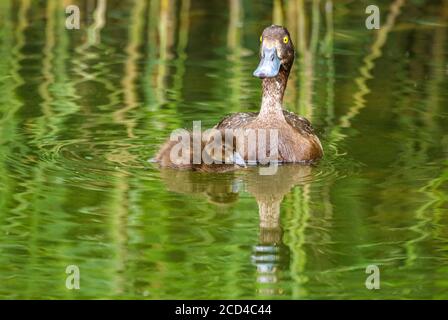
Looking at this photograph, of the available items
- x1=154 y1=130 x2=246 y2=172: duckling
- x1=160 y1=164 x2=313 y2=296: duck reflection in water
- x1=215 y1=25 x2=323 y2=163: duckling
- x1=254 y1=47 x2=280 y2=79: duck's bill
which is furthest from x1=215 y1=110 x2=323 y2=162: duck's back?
x1=154 y1=130 x2=246 y2=172: duckling

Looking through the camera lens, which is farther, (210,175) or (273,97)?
(273,97)

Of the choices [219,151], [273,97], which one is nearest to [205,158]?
[219,151]

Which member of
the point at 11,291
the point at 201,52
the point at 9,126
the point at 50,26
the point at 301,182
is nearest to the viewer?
the point at 11,291

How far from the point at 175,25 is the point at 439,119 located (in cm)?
466

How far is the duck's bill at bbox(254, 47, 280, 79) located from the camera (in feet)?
33.7

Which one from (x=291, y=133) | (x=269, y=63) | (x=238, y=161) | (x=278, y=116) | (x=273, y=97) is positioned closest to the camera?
(x=238, y=161)

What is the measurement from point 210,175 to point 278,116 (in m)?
1.18

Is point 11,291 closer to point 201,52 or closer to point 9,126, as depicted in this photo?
point 9,126

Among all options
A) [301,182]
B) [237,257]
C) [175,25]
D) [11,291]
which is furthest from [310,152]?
[175,25]

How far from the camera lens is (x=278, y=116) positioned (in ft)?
34.5

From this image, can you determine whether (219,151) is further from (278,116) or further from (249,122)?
(278,116)

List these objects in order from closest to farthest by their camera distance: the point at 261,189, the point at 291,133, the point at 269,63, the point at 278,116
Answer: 1. the point at 261,189
2. the point at 291,133
3. the point at 269,63
4. the point at 278,116

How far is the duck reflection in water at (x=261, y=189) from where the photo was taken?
786 cm

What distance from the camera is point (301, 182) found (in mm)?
9438
